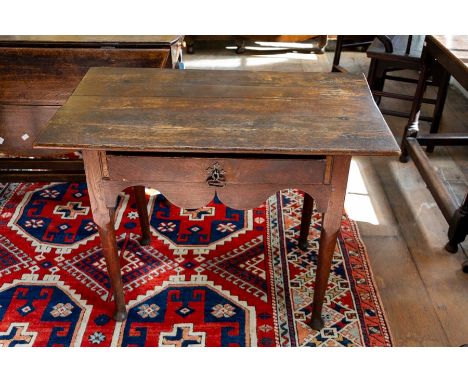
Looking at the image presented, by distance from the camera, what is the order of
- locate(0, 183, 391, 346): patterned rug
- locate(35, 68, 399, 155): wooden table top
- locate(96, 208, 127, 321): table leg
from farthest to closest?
locate(0, 183, 391, 346): patterned rug → locate(96, 208, 127, 321): table leg → locate(35, 68, 399, 155): wooden table top

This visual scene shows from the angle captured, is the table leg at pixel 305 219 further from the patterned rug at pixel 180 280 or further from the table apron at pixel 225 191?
the table apron at pixel 225 191

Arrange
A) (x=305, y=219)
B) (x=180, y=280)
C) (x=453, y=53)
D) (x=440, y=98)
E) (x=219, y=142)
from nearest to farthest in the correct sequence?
(x=219, y=142) < (x=180, y=280) < (x=305, y=219) < (x=453, y=53) < (x=440, y=98)

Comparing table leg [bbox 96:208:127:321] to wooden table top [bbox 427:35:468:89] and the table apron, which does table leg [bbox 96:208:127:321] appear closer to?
the table apron

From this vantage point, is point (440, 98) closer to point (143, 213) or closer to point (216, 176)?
point (143, 213)

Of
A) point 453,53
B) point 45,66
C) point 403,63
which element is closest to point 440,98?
point 403,63

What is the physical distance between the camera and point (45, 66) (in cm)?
231

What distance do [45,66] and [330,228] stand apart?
164cm

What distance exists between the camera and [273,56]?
16.1 ft

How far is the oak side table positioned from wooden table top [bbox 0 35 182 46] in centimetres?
67

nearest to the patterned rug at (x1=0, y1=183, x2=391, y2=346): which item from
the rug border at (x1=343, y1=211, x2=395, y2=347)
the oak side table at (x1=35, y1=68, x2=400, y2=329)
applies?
the rug border at (x1=343, y1=211, x2=395, y2=347)

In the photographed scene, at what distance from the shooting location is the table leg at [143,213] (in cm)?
203

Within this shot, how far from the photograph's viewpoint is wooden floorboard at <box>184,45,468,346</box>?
1852 millimetres

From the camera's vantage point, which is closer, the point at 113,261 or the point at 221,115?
the point at 221,115

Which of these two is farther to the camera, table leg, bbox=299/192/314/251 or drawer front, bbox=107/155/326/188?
table leg, bbox=299/192/314/251
